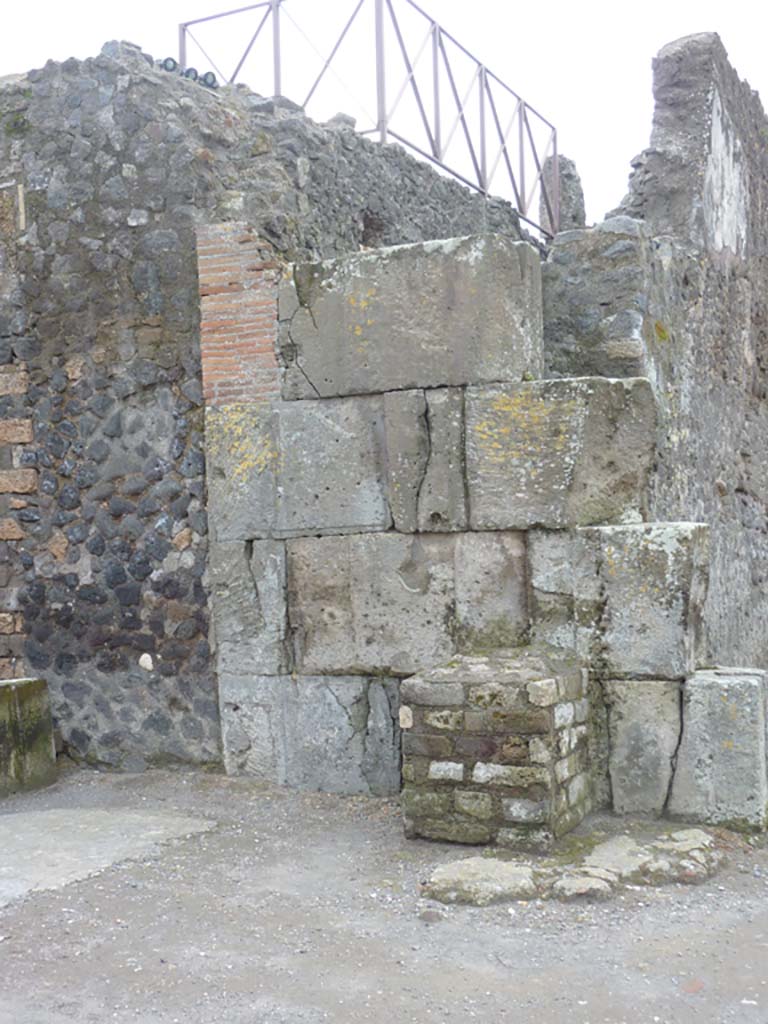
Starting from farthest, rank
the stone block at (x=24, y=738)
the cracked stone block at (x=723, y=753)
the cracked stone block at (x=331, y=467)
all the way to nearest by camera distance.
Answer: the stone block at (x=24, y=738), the cracked stone block at (x=331, y=467), the cracked stone block at (x=723, y=753)

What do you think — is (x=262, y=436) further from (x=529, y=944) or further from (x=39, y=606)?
(x=529, y=944)

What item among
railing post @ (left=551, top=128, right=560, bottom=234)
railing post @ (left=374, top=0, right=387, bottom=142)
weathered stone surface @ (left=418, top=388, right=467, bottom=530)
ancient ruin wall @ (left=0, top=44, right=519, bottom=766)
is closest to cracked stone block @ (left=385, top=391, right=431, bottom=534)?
weathered stone surface @ (left=418, top=388, right=467, bottom=530)

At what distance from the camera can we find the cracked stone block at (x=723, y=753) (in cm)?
469

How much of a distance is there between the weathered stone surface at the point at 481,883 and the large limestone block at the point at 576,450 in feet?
5.43

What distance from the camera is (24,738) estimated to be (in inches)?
236

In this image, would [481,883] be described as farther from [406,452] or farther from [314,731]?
[406,452]

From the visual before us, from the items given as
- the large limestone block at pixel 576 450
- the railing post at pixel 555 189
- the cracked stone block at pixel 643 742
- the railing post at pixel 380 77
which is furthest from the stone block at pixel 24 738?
the railing post at pixel 555 189

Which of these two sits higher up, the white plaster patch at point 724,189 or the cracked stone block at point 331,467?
the white plaster patch at point 724,189

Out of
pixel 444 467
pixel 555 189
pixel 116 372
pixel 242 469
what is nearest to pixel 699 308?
pixel 444 467

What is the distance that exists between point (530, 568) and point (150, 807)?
2189 millimetres

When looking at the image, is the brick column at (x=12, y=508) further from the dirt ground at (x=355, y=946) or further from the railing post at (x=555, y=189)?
the railing post at (x=555, y=189)

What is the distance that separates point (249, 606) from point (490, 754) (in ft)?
5.89

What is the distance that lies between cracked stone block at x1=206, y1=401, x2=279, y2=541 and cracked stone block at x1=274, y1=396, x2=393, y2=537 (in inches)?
2.4

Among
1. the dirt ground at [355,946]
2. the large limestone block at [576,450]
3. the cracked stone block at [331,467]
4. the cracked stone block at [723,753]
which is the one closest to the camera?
the dirt ground at [355,946]
